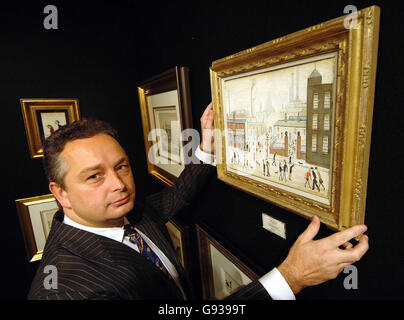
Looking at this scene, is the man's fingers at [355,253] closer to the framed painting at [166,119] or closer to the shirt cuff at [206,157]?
the shirt cuff at [206,157]

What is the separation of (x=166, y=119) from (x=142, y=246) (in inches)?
35.9

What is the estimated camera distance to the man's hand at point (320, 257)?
0.65 m

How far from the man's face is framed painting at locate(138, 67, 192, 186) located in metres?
0.52

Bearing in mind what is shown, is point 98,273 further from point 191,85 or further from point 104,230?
point 191,85

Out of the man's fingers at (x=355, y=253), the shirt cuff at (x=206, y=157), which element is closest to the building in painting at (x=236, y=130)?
the shirt cuff at (x=206, y=157)

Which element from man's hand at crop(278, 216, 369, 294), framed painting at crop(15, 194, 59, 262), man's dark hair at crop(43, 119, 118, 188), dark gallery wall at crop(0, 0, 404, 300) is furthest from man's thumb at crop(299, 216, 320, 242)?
framed painting at crop(15, 194, 59, 262)

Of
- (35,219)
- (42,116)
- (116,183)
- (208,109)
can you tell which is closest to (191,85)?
(208,109)

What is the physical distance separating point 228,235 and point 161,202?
1.83 feet

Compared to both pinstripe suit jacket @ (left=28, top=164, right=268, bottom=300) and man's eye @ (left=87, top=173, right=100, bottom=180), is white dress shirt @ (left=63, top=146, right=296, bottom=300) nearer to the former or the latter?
pinstripe suit jacket @ (left=28, top=164, right=268, bottom=300)

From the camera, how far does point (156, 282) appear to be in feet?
3.62

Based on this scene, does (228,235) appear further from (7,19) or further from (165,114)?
(7,19)

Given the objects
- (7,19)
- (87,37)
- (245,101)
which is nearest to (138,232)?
(245,101)

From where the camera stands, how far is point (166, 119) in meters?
1.73

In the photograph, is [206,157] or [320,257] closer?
[320,257]
